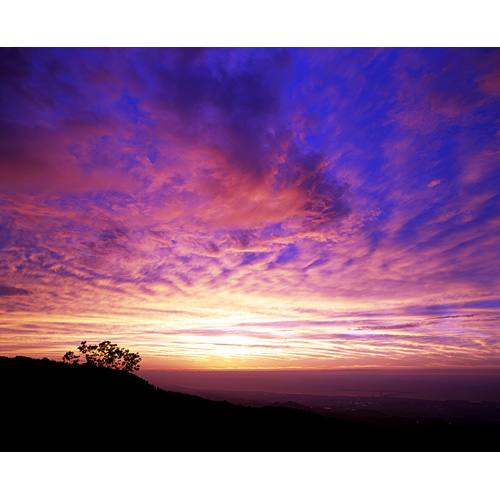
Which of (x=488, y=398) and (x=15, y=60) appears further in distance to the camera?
(x=488, y=398)

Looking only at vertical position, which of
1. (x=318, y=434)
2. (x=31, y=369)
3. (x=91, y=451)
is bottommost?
(x=318, y=434)

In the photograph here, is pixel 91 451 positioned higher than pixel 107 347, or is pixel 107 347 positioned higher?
pixel 107 347

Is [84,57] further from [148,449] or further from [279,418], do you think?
[279,418]

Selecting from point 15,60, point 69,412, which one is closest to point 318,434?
point 69,412

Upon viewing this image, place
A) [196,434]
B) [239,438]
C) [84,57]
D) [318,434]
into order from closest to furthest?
1. [84,57]
2. [196,434]
3. [239,438]
4. [318,434]
